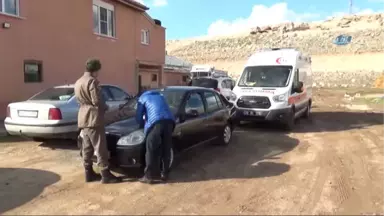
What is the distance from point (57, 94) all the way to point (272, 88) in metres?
6.58

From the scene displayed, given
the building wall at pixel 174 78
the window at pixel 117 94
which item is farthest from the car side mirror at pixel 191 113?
the building wall at pixel 174 78

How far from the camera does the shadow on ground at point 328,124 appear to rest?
1248 centimetres

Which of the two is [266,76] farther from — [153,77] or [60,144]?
[153,77]

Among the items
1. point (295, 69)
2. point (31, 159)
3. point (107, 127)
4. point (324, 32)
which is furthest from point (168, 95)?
point (324, 32)

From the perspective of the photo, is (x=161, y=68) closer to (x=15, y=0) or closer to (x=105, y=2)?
(x=105, y=2)

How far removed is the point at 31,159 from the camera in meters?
7.87

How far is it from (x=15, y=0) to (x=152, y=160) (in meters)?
9.08

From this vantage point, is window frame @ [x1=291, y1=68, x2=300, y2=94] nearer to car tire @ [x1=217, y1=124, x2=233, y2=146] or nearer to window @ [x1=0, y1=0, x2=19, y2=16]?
car tire @ [x1=217, y1=124, x2=233, y2=146]

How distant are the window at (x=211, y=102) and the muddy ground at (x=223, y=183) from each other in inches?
38.5

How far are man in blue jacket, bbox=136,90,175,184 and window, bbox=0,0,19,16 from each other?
26.5ft

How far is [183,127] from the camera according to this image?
723cm

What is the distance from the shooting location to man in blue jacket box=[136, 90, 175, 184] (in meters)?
6.07

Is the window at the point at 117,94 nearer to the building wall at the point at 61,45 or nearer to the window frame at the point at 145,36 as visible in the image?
the building wall at the point at 61,45

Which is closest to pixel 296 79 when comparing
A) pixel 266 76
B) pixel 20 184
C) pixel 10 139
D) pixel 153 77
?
pixel 266 76
